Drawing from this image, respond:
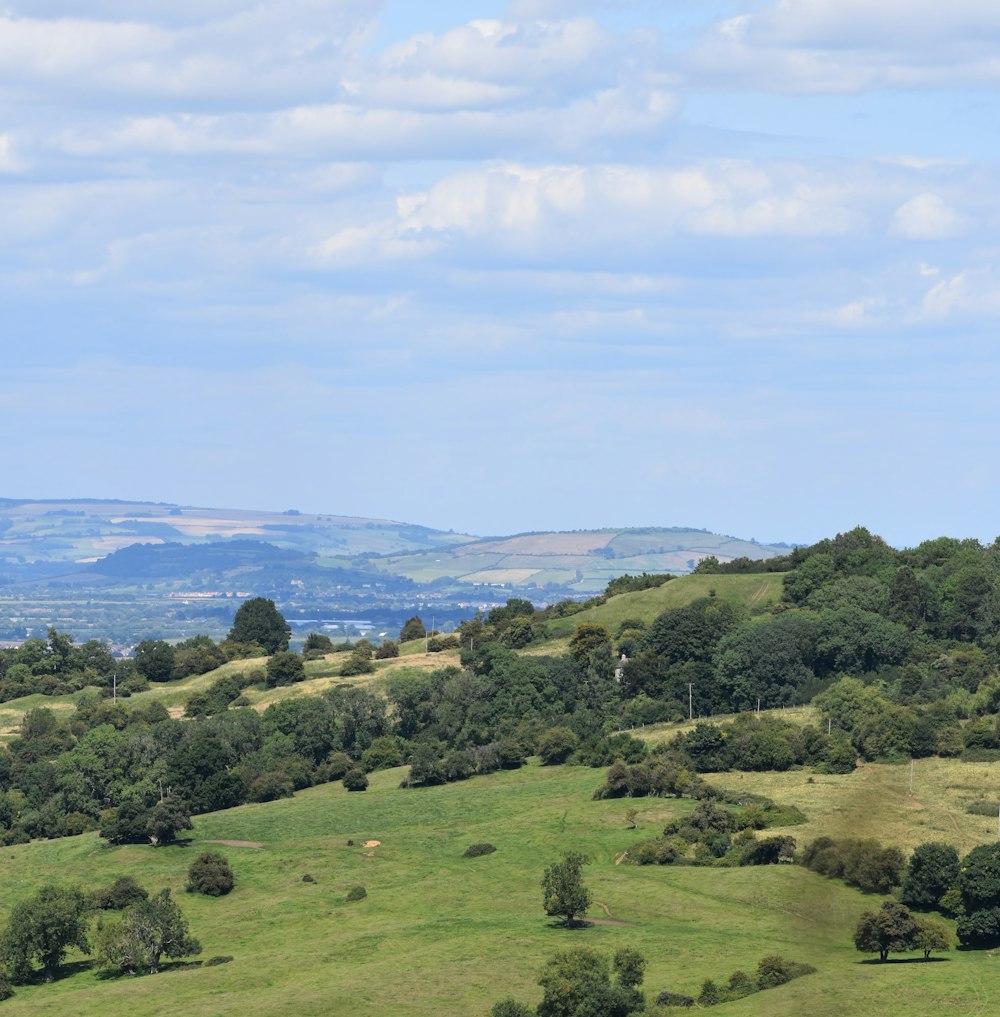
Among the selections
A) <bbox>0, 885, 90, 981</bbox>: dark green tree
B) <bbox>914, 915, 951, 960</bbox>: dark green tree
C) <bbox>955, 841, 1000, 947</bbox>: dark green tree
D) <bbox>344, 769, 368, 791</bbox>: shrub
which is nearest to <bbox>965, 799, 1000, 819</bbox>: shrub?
<bbox>955, 841, 1000, 947</bbox>: dark green tree

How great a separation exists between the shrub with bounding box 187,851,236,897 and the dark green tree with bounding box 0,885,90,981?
14007 mm

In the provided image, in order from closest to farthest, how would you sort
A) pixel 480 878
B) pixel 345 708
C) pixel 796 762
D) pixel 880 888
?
pixel 880 888 → pixel 480 878 → pixel 796 762 → pixel 345 708

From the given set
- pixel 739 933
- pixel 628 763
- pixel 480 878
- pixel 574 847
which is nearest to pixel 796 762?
pixel 628 763

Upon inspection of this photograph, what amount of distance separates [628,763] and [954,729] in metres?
28.8

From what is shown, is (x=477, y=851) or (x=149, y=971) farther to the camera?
(x=477, y=851)

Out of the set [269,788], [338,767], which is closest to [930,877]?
[269,788]

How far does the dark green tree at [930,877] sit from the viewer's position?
353 ft

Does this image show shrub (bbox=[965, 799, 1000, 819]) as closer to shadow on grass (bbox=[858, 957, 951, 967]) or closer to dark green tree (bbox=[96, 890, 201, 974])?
shadow on grass (bbox=[858, 957, 951, 967])

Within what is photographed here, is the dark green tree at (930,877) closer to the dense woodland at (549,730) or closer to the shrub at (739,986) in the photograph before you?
the shrub at (739,986)

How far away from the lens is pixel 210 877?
12625cm

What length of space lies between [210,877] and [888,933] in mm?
50596

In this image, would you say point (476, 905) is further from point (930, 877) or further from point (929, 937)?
point (929, 937)

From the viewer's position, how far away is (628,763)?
158500 millimetres

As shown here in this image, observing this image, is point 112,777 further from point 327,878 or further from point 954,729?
point 954,729
